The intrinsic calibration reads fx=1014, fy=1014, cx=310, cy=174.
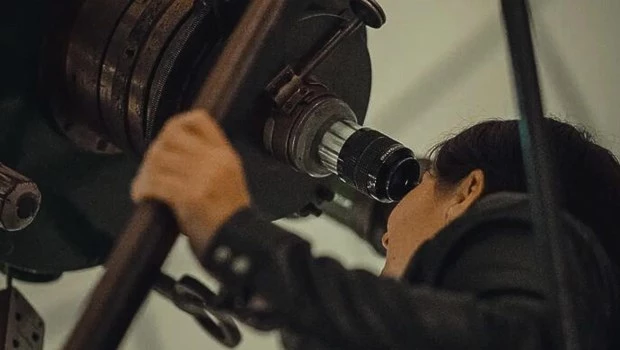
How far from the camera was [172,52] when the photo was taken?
0.56 metres

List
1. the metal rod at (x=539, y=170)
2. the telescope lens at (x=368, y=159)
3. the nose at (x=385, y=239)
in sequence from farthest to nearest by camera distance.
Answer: the nose at (x=385, y=239) → the telescope lens at (x=368, y=159) → the metal rod at (x=539, y=170)

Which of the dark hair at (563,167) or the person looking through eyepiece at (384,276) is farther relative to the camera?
the dark hair at (563,167)

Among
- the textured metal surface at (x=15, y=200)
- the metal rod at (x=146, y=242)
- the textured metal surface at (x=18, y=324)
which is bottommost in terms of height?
the textured metal surface at (x=18, y=324)

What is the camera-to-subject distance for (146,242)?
0.41m

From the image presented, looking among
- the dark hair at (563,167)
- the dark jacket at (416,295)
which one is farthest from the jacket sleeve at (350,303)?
the dark hair at (563,167)

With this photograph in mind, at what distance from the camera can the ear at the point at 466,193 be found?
59cm

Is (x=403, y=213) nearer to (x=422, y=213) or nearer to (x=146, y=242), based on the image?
(x=422, y=213)

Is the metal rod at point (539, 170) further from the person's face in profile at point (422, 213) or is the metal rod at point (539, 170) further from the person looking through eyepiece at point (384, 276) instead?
the person's face in profile at point (422, 213)

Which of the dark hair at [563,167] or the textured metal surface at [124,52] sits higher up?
the dark hair at [563,167]

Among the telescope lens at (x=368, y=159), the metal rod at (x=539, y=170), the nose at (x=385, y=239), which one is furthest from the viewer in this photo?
the nose at (x=385, y=239)

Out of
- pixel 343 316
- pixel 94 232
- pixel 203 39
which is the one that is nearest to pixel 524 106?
pixel 343 316

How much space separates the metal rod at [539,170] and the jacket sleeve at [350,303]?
0.33 feet

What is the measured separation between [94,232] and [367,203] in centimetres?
18

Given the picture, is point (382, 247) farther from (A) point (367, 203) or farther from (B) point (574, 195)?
(B) point (574, 195)
